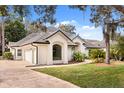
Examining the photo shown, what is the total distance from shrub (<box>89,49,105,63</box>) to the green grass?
0.14 m

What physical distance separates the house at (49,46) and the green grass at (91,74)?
231 mm

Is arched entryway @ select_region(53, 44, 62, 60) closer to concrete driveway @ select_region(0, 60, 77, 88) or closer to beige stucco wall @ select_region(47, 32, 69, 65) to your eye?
beige stucco wall @ select_region(47, 32, 69, 65)

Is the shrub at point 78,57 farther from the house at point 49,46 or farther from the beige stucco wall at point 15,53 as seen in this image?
the beige stucco wall at point 15,53

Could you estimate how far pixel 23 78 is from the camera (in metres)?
6.02

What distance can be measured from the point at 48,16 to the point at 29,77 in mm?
1362

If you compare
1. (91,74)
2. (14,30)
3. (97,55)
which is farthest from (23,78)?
(97,55)

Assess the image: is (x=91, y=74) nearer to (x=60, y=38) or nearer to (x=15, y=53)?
(x=60, y=38)

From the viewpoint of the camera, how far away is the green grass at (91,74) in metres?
5.93

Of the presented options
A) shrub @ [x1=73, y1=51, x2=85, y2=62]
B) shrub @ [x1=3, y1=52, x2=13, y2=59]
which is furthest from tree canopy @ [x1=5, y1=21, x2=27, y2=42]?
shrub @ [x1=73, y1=51, x2=85, y2=62]

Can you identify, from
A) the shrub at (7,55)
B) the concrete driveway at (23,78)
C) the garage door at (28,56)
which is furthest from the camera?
the garage door at (28,56)

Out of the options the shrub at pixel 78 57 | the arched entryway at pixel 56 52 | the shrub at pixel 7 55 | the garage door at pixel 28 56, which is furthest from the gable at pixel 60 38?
the shrub at pixel 7 55
